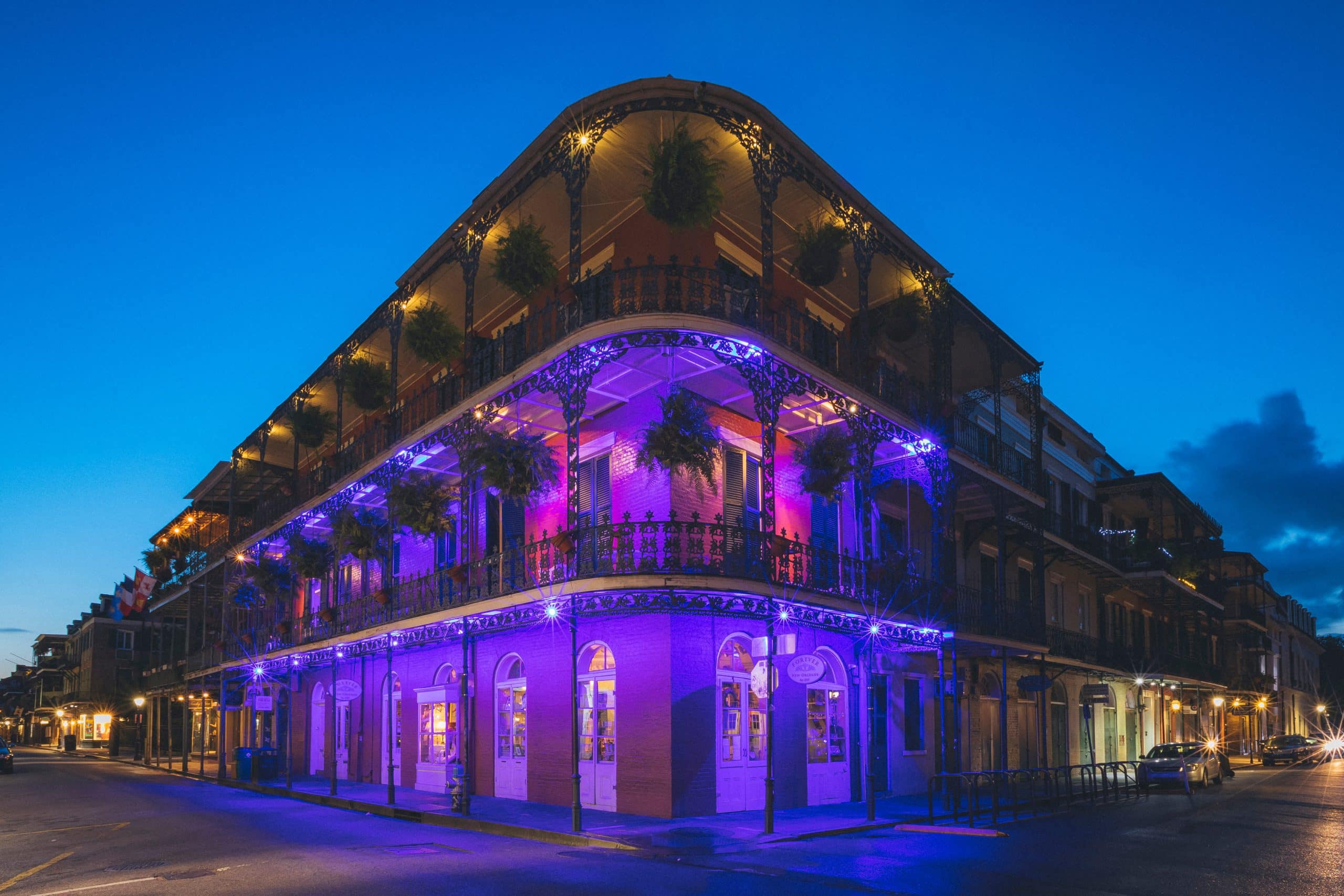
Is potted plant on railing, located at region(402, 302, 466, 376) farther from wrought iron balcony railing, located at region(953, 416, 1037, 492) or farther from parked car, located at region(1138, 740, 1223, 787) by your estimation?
parked car, located at region(1138, 740, 1223, 787)

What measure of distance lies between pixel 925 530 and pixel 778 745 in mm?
7852

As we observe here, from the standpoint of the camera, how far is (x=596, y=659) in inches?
652

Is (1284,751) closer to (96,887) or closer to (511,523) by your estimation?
(511,523)

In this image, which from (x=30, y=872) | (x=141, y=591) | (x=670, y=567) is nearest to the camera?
(x=30, y=872)

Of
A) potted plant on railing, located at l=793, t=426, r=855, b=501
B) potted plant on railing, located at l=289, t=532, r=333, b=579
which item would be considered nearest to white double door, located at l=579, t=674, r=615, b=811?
potted plant on railing, located at l=793, t=426, r=855, b=501

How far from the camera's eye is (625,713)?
15469 millimetres

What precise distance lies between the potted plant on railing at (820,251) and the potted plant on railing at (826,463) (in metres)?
2.95

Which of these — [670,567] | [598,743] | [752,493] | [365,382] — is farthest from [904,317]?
[365,382]

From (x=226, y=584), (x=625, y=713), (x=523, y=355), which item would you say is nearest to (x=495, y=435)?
(x=523, y=355)

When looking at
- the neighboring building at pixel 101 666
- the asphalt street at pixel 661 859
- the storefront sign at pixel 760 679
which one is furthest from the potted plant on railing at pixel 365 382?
the neighboring building at pixel 101 666

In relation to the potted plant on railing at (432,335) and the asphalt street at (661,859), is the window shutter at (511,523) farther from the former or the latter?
the asphalt street at (661,859)

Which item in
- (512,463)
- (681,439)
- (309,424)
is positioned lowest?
(512,463)

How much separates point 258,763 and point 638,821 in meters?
15.6

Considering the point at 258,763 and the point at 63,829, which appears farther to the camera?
the point at 258,763
